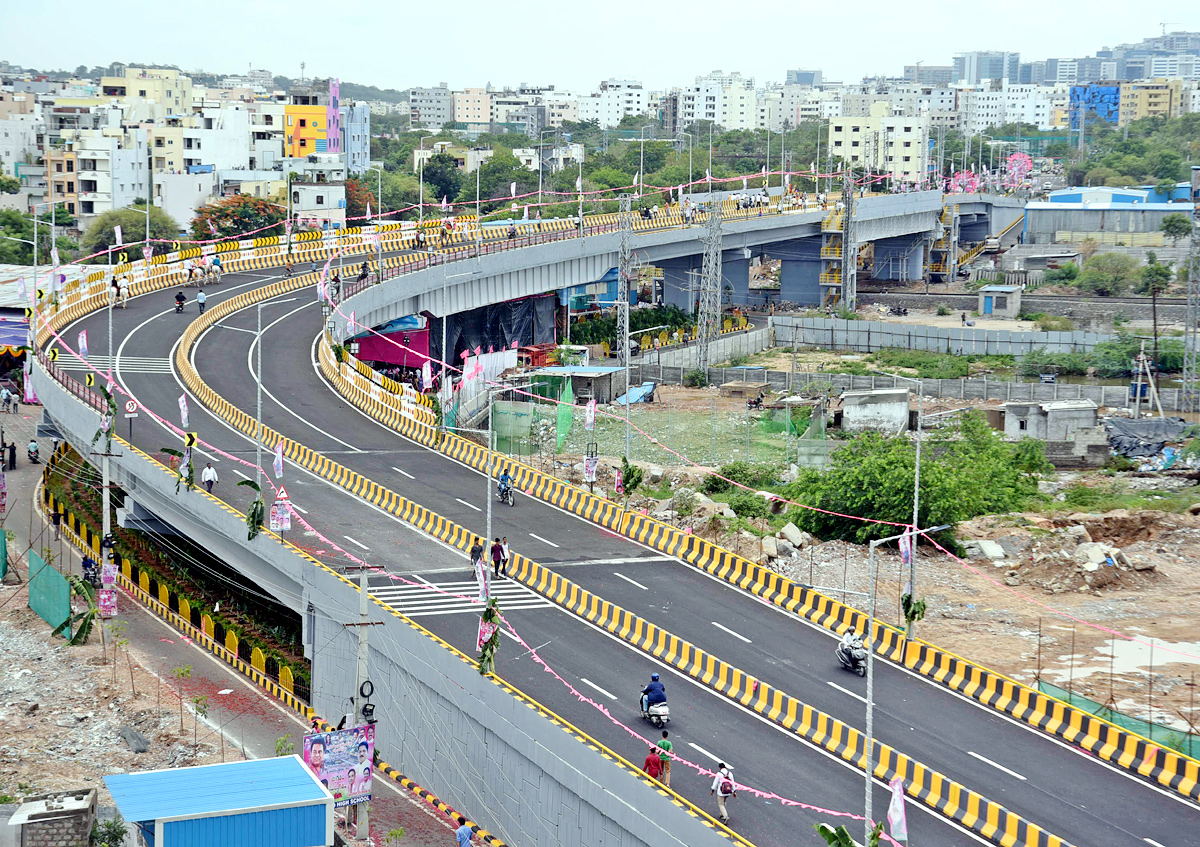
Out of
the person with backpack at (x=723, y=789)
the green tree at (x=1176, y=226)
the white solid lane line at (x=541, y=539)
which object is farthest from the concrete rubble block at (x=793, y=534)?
the green tree at (x=1176, y=226)

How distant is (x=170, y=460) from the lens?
167 feet

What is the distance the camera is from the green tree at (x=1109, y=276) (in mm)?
125938

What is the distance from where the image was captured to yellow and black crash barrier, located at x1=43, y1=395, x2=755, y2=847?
28.2 metres

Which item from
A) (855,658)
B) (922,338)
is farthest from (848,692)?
(922,338)

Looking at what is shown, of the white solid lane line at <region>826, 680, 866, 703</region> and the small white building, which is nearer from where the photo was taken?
the white solid lane line at <region>826, 680, 866, 703</region>

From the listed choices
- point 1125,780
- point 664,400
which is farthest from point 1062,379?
point 1125,780

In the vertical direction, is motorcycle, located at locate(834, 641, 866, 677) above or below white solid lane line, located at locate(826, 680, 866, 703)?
above

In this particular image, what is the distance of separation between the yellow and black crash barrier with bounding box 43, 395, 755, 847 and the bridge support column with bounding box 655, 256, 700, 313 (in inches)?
2235

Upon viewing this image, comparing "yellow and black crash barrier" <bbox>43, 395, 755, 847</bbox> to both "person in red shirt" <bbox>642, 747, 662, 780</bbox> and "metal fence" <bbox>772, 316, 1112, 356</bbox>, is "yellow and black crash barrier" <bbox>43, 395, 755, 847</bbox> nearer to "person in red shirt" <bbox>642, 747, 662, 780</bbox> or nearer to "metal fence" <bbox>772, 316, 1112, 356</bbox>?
"person in red shirt" <bbox>642, 747, 662, 780</bbox>

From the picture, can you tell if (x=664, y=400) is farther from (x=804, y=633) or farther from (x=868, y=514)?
(x=804, y=633)

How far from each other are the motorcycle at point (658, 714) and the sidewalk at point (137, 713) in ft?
18.1

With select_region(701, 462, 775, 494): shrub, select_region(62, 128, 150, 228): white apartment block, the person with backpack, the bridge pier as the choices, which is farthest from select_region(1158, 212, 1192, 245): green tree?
the person with backpack

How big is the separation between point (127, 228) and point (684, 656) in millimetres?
A: 99895

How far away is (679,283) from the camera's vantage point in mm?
112375
